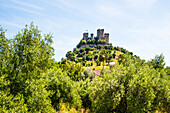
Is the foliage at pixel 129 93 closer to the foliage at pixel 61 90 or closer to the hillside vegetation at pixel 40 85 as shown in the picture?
the hillside vegetation at pixel 40 85

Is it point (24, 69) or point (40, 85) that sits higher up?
point (24, 69)

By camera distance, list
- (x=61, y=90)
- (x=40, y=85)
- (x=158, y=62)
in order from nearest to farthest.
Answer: (x=40, y=85) < (x=61, y=90) < (x=158, y=62)

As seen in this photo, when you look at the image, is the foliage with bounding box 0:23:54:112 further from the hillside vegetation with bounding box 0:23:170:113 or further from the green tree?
the green tree

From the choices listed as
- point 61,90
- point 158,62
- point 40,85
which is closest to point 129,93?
point 40,85

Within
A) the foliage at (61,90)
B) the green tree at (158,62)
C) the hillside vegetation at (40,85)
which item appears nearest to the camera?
the hillside vegetation at (40,85)

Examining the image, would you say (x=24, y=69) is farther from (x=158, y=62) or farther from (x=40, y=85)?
(x=158, y=62)

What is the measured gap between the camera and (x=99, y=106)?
21609mm

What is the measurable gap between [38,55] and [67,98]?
1564 centimetres

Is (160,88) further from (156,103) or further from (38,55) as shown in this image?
(38,55)

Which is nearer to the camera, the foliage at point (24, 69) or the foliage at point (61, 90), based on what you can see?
the foliage at point (24, 69)

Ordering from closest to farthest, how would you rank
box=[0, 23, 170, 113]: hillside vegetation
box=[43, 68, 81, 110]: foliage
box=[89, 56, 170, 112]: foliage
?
box=[0, 23, 170, 113]: hillside vegetation → box=[89, 56, 170, 112]: foliage → box=[43, 68, 81, 110]: foliage

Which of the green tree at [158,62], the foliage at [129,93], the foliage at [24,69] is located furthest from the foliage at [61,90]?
the green tree at [158,62]

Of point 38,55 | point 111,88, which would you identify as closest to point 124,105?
point 111,88

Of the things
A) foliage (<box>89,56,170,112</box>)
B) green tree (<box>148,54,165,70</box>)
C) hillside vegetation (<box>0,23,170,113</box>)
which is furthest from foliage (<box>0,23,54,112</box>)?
green tree (<box>148,54,165,70</box>)
